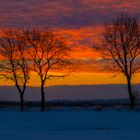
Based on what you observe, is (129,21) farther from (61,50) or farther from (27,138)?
(27,138)

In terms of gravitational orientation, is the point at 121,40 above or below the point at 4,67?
above

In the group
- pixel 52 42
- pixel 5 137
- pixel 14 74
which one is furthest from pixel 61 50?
pixel 5 137

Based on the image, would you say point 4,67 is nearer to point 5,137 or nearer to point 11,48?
point 11,48

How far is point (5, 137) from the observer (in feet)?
84.1

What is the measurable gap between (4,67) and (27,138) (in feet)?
165

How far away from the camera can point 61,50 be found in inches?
2783

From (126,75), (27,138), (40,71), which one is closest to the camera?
(27,138)

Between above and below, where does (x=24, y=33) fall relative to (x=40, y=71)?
above

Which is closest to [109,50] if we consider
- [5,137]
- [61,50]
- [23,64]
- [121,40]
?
[121,40]

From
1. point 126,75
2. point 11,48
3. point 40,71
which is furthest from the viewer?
point 11,48

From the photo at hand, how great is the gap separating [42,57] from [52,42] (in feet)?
8.78

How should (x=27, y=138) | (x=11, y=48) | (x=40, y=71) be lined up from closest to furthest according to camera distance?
(x=27, y=138) < (x=40, y=71) < (x=11, y=48)

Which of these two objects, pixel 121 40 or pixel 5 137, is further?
pixel 121 40

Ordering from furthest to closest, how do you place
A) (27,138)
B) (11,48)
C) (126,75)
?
(11,48) < (126,75) < (27,138)
